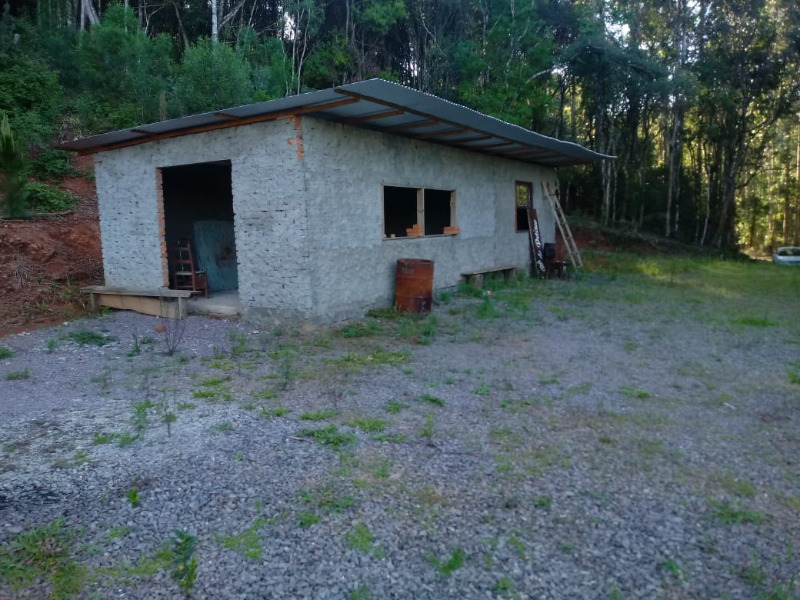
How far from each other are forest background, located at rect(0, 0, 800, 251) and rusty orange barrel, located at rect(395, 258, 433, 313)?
873cm

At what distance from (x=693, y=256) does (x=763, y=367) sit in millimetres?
18325

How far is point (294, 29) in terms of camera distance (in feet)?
70.0

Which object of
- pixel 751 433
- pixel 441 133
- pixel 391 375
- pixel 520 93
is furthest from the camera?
pixel 520 93

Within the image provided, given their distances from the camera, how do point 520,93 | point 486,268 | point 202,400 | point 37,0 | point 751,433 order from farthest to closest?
point 520,93
point 37,0
point 486,268
point 202,400
point 751,433

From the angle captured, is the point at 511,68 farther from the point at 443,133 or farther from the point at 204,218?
the point at 204,218

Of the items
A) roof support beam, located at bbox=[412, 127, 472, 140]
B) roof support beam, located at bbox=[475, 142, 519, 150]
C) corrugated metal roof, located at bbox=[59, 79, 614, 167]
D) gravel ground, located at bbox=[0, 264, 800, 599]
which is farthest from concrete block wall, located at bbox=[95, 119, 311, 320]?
roof support beam, located at bbox=[475, 142, 519, 150]

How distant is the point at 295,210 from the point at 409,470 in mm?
4742

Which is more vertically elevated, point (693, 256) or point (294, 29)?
point (294, 29)

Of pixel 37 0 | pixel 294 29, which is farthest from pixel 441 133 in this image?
pixel 37 0

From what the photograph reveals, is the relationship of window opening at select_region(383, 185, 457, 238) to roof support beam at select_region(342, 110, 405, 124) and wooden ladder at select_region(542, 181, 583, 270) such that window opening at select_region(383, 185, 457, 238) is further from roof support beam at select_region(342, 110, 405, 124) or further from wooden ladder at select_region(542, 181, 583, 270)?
roof support beam at select_region(342, 110, 405, 124)

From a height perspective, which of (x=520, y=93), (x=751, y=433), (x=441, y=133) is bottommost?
(x=751, y=433)

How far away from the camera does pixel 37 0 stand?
1803cm

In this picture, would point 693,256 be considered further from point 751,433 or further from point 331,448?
point 331,448

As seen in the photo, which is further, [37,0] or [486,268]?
[37,0]
